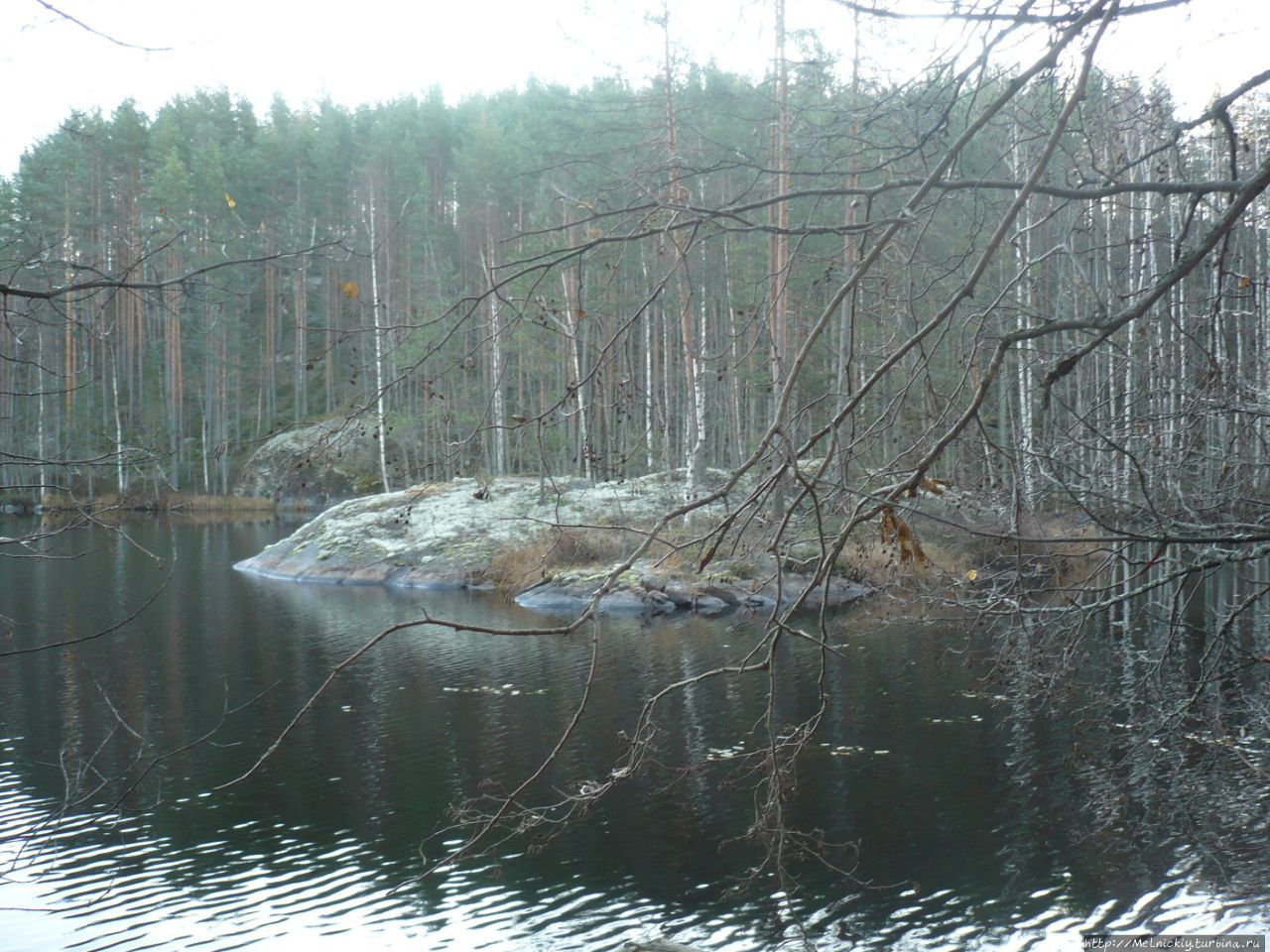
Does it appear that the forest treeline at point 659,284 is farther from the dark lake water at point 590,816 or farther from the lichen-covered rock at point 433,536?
the dark lake water at point 590,816

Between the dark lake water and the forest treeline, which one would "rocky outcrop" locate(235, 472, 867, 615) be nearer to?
the forest treeline

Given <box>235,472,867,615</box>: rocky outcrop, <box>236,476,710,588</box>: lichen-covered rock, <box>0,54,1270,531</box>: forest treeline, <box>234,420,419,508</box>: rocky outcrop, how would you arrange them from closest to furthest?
<box>0,54,1270,531</box>: forest treeline < <box>235,472,867,615</box>: rocky outcrop < <box>236,476,710,588</box>: lichen-covered rock < <box>234,420,419,508</box>: rocky outcrop

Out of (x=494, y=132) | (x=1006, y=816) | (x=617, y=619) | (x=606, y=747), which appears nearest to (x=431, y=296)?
(x=494, y=132)

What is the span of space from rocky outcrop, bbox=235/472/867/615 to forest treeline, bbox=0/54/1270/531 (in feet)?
5.82

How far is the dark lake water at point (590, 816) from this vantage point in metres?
6.89

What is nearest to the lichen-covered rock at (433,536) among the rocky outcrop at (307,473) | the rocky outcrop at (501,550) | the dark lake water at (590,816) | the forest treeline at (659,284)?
the rocky outcrop at (501,550)

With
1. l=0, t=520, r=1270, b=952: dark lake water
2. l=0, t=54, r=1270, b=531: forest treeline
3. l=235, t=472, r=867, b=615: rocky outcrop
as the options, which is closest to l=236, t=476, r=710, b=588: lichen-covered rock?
l=235, t=472, r=867, b=615: rocky outcrop

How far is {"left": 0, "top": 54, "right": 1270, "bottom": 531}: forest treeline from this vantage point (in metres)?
3.81

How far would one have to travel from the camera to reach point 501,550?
2373 centimetres

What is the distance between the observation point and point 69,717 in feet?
38.3

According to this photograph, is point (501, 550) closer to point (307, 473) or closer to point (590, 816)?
point (590, 816)

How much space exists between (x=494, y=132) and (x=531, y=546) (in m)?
24.1

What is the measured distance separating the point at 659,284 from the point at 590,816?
625 cm

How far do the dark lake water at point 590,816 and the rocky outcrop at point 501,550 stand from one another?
4.90 metres
